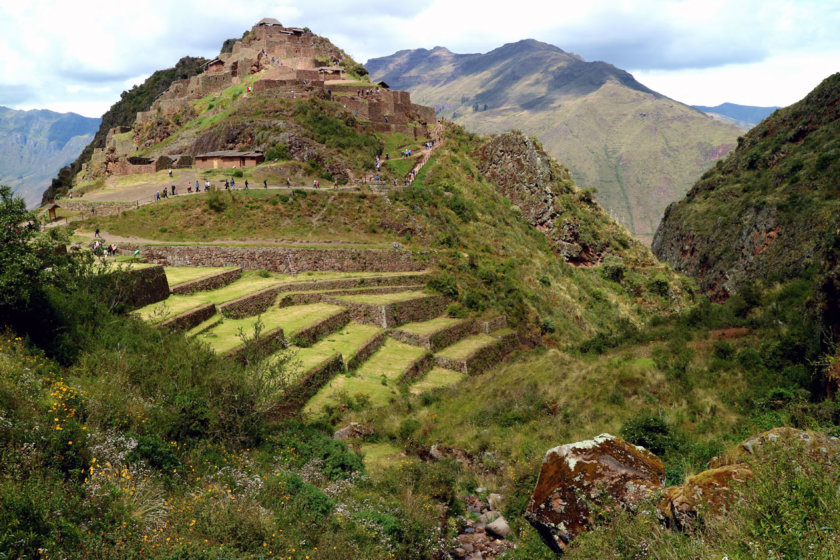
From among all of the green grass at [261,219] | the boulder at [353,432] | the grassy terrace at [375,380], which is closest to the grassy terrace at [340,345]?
the grassy terrace at [375,380]

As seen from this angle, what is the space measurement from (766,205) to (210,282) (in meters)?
47.5

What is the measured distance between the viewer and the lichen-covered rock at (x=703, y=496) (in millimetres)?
6211

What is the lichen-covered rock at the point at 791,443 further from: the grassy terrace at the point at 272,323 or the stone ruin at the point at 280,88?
the stone ruin at the point at 280,88

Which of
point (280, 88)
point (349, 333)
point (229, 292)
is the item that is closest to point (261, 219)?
point (229, 292)

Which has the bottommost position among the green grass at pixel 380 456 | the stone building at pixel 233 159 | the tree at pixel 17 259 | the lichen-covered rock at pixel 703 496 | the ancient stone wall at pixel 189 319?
the green grass at pixel 380 456

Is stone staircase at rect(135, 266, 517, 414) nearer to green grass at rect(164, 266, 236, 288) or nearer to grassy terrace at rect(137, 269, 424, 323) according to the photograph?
grassy terrace at rect(137, 269, 424, 323)

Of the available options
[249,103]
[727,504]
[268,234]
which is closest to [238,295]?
[268,234]

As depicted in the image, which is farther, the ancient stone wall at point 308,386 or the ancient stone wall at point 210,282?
the ancient stone wall at point 210,282

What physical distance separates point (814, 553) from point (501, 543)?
6786mm

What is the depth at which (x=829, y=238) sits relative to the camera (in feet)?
43.7

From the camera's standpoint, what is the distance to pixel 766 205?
45.2 m

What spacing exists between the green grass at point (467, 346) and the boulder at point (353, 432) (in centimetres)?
897

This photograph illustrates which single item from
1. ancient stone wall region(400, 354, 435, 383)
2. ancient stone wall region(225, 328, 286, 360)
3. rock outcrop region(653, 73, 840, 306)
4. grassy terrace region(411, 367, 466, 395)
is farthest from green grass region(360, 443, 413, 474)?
rock outcrop region(653, 73, 840, 306)

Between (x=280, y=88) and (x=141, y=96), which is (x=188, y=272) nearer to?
(x=280, y=88)
